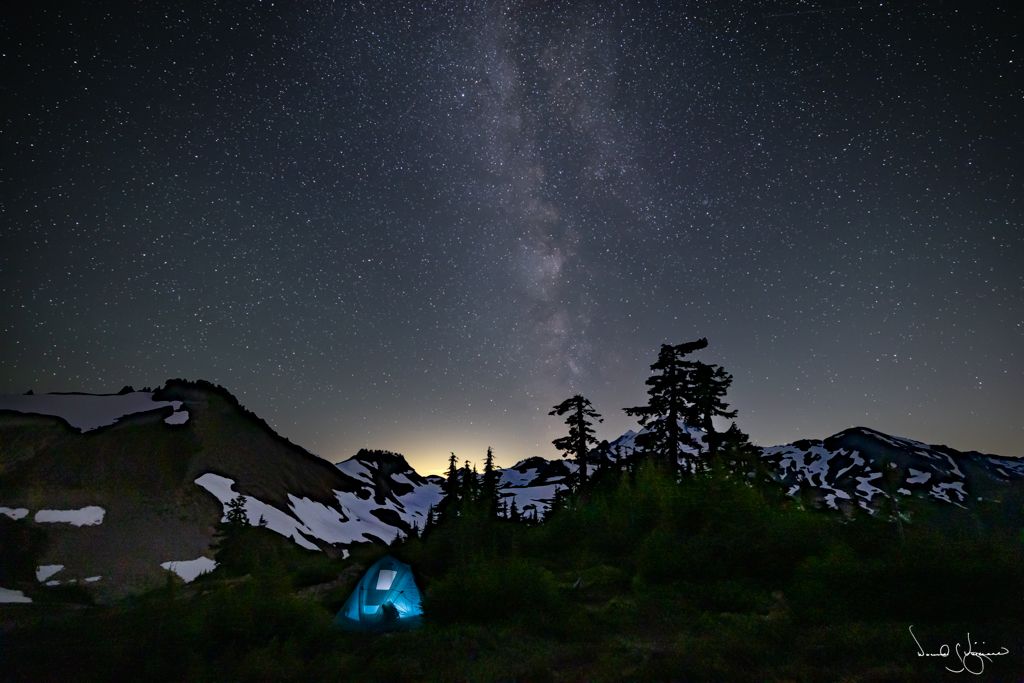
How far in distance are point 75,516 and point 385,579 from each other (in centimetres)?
3774

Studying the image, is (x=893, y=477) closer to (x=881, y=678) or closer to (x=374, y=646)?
(x=881, y=678)

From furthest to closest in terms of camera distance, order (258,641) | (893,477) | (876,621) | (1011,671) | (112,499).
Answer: (112,499), (893,477), (258,641), (876,621), (1011,671)

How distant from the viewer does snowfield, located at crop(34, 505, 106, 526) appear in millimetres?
37750

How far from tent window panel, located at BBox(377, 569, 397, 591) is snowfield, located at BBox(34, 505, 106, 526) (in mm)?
36403

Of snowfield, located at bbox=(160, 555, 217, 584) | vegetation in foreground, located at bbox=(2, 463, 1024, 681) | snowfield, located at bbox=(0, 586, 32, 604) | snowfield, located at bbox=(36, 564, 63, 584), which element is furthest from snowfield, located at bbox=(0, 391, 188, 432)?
vegetation in foreground, located at bbox=(2, 463, 1024, 681)

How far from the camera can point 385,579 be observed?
1606cm

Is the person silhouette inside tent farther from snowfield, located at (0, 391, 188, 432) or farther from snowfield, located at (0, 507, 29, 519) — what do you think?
snowfield, located at (0, 391, 188, 432)

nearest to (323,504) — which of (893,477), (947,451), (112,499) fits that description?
(112,499)

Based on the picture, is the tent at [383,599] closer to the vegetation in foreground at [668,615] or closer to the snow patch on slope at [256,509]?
the vegetation in foreground at [668,615]

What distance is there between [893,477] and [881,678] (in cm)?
817

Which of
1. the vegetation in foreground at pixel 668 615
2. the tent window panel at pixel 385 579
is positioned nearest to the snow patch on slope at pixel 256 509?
the vegetation in foreground at pixel 668 615

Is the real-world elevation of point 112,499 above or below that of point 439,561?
above

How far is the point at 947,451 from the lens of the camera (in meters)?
192

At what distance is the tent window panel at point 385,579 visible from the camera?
52.3ft
